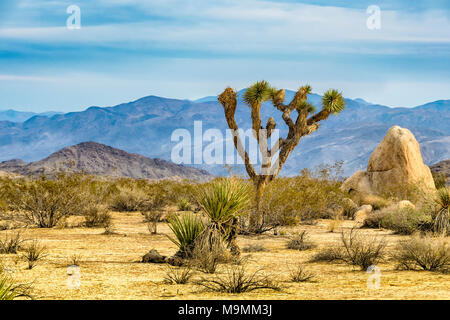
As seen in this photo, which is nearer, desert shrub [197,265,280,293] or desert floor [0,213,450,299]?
desert floor [0,213,450,299]

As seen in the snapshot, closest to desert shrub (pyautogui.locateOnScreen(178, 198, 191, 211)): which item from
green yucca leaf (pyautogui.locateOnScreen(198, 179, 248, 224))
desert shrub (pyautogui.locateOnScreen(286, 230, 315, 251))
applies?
desert shrub (pyautogui.locateOnScreen(286, 230, 315, 251))

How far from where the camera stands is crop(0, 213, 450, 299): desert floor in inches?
328

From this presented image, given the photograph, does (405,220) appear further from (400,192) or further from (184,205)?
(184,205)

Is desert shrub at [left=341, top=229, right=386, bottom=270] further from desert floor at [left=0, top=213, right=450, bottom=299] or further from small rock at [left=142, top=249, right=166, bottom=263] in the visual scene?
small rock at [left=142, top=249, right=166, bottom=263]

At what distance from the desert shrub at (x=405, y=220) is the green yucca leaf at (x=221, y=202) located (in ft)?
24.6

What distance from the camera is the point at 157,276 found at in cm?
1005

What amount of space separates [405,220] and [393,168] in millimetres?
11413

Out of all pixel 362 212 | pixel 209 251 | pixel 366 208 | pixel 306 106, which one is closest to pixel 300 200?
pixel 306 106

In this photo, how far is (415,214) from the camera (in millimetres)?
17344

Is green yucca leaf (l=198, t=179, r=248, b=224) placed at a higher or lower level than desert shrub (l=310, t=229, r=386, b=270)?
higher

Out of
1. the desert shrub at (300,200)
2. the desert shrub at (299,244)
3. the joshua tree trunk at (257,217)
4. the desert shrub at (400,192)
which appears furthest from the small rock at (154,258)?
the desert shrub at (400,192)

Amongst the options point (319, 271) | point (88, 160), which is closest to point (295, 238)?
point (319, 271)

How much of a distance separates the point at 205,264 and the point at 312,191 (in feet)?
39.9

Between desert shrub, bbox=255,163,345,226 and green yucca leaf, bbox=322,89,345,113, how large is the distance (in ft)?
10.5
